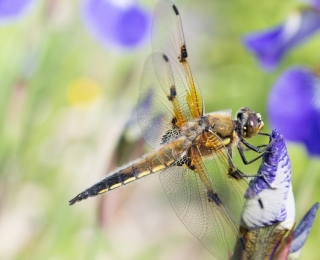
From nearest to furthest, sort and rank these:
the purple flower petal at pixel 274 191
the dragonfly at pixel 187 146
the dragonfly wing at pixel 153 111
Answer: the purple flower petal at pixel 274 191
the dragonfly at pixel 187 146
the dragonfly wing at pixel 153 111

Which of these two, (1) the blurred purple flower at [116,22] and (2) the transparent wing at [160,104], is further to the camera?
(1) the blurred purple flower at [116,22]

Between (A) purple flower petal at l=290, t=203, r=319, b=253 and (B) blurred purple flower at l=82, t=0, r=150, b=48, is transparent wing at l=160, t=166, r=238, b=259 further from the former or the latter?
(B) blurred purple flower at l=82, t=0, r=150, b=48

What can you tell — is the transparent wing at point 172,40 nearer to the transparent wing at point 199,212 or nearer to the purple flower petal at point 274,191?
the transparent wing at point 199,212

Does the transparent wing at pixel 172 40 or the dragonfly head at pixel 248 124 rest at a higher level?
the transparent wing at pixel 172 40

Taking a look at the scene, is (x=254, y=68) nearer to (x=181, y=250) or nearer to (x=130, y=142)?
(x=181, y=250)

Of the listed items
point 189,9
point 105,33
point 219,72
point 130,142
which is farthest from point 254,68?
point 130,142

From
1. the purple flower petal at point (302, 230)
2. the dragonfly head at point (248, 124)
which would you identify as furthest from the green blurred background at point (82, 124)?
the purple flower petal at point (302, 230)
